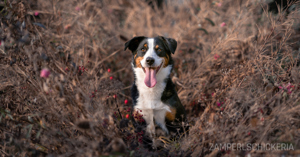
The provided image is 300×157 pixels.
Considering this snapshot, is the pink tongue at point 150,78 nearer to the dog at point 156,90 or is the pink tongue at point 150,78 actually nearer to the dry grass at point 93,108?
the dog at point 156,90

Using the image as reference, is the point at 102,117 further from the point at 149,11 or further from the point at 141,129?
the point at 149,11

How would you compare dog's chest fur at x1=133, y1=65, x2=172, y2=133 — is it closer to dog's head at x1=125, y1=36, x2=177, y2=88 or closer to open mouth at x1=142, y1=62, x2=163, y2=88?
dog's head at x1=125, y1=36, x2=177, y2=88

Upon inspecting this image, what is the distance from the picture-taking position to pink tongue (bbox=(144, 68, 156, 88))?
3.12 m

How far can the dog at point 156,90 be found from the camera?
3152mm

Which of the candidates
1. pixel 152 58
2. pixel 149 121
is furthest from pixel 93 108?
pixel 152 58

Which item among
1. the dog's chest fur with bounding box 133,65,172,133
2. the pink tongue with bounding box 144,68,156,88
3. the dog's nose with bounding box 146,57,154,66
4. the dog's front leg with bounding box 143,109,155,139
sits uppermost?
the dog's nose with bounding box 146,57,154,66

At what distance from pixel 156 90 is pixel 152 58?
1.66 ft

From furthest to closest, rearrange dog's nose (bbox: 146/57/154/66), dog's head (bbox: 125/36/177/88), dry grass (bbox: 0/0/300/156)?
1. dog's head (bbox: 125/36/177/88)
2. dog's nose (bbox: 146/57/154/66)
3. dry grass (bbox: 0/0/300/156)

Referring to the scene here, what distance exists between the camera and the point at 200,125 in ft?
9.37

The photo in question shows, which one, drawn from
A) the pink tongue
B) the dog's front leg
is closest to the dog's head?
the pink tongue

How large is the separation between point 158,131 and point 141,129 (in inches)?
12.8

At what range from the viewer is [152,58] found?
118 inches

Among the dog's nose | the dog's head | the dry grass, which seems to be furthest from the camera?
the dog's head

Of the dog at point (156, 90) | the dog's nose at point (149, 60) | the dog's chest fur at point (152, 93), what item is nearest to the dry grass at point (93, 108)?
the dog at point (156, 90)
